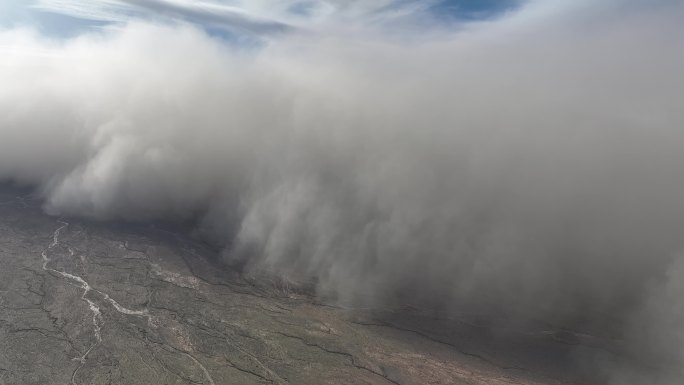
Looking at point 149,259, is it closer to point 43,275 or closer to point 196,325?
point 43,275

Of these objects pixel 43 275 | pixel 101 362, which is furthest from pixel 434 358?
pixel 43 275

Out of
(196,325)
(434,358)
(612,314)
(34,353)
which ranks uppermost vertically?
(612,314)

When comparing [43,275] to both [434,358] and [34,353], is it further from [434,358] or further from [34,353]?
[434,358]

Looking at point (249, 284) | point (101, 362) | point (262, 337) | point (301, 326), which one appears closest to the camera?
point (101, 362)

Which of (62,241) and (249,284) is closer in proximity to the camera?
(249,284)

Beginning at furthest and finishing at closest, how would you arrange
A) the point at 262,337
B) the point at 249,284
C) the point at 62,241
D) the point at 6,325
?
1. the point at 62,241
2. the point at 249,284
3. the point at 262,337
4. the point at 6,325

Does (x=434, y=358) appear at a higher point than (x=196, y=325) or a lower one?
higher
